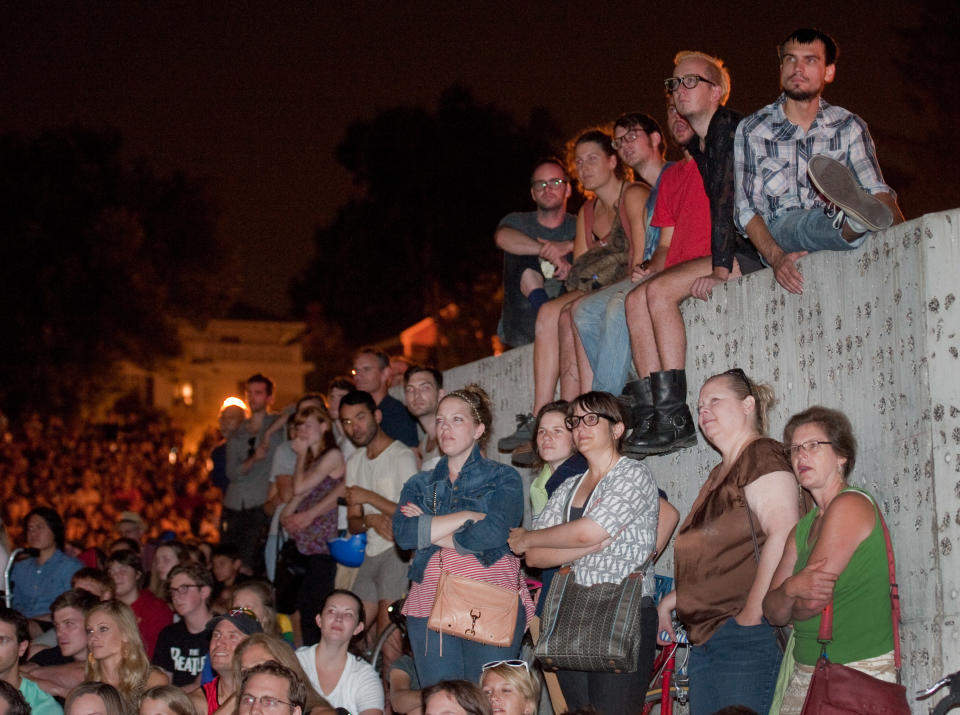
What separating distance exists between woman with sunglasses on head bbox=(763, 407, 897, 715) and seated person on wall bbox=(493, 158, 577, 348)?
4.26m

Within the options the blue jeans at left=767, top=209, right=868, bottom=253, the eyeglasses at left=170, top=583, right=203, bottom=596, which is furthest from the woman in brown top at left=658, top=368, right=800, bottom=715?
the eyeglasses at left=170, top=583, right=203, bottom=596

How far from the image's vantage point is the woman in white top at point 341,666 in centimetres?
671

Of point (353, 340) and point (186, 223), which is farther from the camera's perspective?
point (353, 340)

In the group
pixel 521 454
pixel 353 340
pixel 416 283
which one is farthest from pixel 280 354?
pixel 521 454

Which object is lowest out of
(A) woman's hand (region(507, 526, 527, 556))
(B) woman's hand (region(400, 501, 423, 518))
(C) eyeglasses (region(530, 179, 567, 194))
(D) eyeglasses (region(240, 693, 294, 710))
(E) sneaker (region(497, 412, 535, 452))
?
(D) eyeglasses (region(240, 693, 294, 710))

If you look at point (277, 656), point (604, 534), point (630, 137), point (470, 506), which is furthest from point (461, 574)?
point (630, 137)

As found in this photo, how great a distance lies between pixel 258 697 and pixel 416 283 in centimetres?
2615

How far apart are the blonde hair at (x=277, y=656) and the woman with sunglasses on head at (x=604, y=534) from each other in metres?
1.40

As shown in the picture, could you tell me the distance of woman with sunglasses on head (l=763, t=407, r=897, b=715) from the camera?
4.29 metres

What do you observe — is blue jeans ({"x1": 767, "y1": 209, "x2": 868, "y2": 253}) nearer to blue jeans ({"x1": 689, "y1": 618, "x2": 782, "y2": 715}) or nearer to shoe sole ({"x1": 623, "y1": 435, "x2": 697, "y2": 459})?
shoe sole ({"x1": 623, "y1": 435, "x2": 697, "y2": 459})

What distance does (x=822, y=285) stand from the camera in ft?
17.5

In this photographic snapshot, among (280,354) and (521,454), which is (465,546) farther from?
(280,354)

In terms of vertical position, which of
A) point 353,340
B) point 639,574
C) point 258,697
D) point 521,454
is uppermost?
point 353,340

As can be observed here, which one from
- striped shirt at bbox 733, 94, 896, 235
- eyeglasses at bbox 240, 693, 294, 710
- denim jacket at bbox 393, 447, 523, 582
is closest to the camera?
eyeglasses at bbox 240, 693, 294, 710
